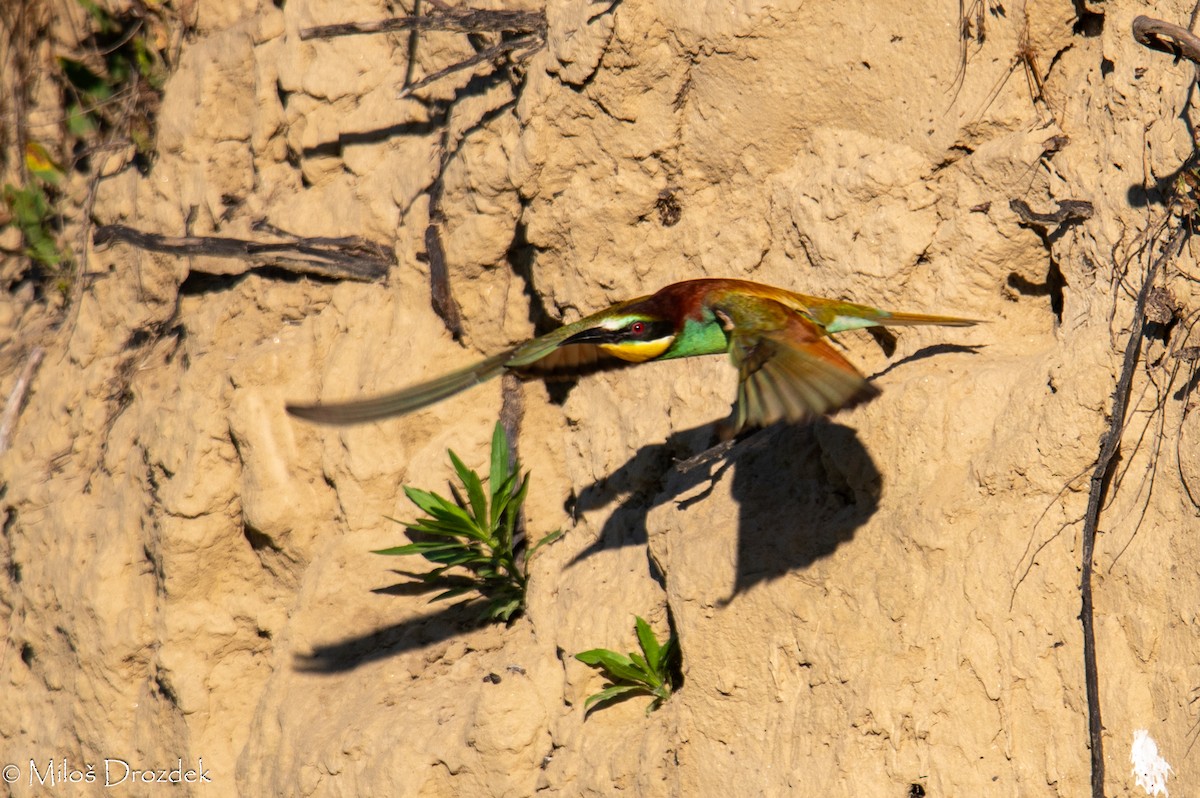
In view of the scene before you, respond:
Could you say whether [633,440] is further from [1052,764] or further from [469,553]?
[1052,764]

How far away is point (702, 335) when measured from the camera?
8.98 feet

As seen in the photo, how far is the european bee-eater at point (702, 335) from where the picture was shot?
7.96ft

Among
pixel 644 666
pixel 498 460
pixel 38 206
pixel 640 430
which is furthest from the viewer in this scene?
pixel 38 206

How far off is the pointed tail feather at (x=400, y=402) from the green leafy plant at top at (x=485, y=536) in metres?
0.60

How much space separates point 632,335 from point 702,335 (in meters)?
0.16

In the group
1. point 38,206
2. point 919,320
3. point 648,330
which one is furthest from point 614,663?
point 38,206

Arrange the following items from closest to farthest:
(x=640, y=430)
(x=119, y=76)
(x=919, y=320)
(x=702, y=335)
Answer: (x=919, y=320)
(x=702, y=335)
(x=640, y=430)
(x=119, y=76)

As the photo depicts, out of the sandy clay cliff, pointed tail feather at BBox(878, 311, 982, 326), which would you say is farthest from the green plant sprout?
pointed tail feather at BBox(878, 311, 982, 326)

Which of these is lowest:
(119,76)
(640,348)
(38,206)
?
(38,206)

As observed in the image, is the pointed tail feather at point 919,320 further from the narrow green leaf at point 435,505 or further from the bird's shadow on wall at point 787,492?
the narrow green leaf at point 435,505

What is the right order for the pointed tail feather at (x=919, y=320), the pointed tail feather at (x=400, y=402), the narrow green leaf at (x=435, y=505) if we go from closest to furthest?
the pointed tail feather at (x=400, y=402) < the pointed tail feather at (x=919, y=320) < the narrow green leaf at (x=435, y=505)

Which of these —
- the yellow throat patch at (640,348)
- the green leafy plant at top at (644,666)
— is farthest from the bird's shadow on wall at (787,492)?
the yellow throat patch at (640,348)

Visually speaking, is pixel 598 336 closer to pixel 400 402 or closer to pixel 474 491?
pixel 400 402

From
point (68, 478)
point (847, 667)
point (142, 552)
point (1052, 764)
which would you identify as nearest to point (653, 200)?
point (847, 667)
